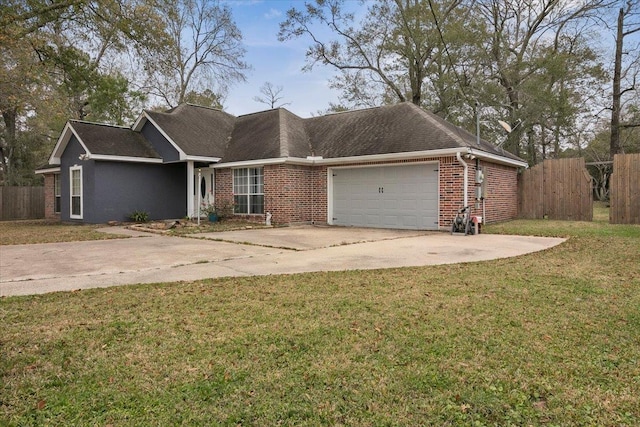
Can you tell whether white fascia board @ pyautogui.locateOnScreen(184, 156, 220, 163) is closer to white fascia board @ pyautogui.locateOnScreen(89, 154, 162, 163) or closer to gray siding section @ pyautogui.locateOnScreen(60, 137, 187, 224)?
white fascia board @ pyautogui.locateOnScreen(89, 154, 162, 163)

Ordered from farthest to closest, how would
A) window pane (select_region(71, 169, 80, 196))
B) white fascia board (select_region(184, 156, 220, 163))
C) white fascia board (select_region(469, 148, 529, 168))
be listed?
window pane (select_region(71, 169, 80, 196)) → white fascia board (select_region(184, 156, 220, 163)) → white fascia board (select_region(469, 148, 529, 168))

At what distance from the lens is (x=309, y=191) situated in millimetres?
15695

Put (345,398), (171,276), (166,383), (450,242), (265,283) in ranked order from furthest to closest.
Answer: (450,242), (171,276), (265,283), (166,383), (345,398)

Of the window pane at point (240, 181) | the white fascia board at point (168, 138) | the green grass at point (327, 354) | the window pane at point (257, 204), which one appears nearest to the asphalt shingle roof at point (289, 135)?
the white fascia board at point (168, 138)

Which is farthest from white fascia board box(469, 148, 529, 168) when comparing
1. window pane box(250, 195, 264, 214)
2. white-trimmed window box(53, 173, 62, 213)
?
white-trimmed window box(53, 173, 62, 213)

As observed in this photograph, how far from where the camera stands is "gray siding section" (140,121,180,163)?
16188mm

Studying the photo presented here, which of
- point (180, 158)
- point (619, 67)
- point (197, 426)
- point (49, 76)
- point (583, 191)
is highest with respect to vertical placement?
point (619, 67)

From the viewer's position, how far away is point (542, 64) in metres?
23.3

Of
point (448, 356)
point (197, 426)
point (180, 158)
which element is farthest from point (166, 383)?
point (180, 158)

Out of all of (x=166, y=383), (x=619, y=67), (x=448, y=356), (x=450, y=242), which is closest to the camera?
(x=166, y=383)

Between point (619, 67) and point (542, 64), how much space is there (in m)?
3.66

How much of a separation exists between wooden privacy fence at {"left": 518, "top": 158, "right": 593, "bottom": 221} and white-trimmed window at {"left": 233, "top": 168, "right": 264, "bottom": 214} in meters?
10.1

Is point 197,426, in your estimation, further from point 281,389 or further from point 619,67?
point 619,67

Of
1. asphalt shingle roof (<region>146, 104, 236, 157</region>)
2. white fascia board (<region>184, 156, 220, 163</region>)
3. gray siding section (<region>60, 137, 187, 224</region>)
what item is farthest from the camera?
asphalt shingle roof (<region>146, 104, 236, 157</region>)
